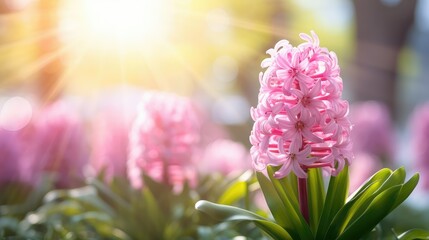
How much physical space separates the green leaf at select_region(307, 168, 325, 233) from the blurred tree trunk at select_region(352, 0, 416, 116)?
13.7m

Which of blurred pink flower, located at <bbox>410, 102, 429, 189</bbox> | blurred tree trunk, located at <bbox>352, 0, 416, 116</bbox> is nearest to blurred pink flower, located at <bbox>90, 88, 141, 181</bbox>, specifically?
blurred pink flower, located at <bbox>410, 102, 429, 189</bbox>

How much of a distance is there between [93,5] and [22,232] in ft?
51.5

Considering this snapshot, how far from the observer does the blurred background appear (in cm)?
Result: 1038

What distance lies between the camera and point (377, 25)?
1659 centimetres

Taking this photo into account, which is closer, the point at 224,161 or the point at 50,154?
the point at 50,154

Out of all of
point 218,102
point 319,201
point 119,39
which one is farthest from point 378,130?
point 218,102

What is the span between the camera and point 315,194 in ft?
9.92

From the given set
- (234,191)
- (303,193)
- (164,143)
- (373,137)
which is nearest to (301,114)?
(303,193)

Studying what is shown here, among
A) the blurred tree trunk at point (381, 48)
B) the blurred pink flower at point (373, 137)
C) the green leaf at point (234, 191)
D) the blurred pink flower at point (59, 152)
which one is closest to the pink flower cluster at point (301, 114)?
the green leaf at point (234, 191)

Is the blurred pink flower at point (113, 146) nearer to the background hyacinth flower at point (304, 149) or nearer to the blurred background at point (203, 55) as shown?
the blurred background at point (203, 55)

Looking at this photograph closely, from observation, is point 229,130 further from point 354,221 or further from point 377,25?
point 354,221

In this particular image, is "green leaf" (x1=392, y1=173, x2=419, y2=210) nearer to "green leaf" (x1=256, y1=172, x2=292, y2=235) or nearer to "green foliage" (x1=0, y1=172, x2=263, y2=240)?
"green leaf" (x1=256, y1=172, x2=292, y2=235)

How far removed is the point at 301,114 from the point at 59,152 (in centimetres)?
390

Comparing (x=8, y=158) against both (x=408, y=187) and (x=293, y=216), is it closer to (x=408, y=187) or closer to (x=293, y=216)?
(x=293, y=216)
